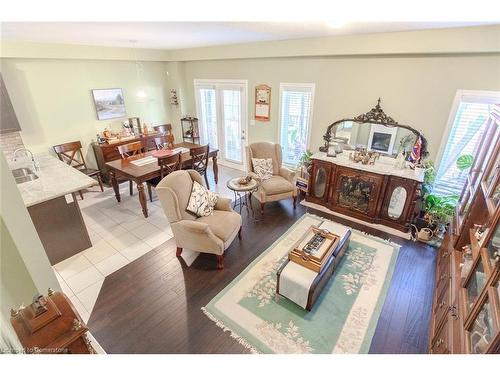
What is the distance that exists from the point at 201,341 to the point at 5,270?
1.57 metres

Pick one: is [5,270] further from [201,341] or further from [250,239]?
[250,239]

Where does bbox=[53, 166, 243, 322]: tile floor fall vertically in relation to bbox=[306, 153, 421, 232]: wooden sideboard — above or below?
below

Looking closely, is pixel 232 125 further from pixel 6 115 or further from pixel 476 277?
pixel 476 277

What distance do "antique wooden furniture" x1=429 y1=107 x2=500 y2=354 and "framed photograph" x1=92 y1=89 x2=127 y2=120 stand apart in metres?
6.31

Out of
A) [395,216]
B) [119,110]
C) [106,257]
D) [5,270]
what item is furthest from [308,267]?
[119,110]

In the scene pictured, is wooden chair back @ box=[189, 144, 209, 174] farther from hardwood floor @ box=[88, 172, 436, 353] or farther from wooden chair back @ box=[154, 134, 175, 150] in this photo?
hardwood floor @ box=[88, 172, 436, 353]

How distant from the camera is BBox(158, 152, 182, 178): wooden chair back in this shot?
4027 millimetres

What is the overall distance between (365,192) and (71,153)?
222 inches

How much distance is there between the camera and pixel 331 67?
407 cm

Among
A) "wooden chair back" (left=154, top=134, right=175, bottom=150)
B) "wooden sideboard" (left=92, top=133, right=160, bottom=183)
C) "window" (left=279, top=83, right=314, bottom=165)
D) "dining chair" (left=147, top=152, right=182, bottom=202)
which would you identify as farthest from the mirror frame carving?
"wooden sideboard" (left=92, top=133, right=160, bottom=183)

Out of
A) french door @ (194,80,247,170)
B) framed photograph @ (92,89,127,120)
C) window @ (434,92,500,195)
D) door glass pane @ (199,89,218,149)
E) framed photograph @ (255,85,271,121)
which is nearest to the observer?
window @ (434,92,500,195)

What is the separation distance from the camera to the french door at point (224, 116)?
18.0ft

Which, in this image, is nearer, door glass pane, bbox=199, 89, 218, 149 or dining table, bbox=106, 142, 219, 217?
dining table, bbox=106, 142, 219, 217
